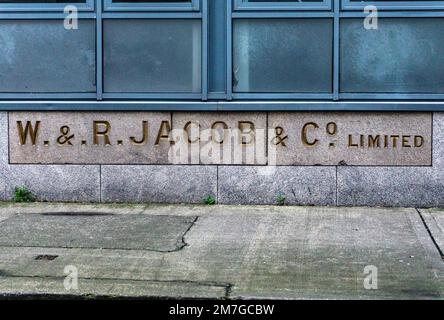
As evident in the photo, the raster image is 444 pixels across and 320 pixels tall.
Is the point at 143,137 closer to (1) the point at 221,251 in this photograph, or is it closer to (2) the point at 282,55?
(2) the point at 282,55

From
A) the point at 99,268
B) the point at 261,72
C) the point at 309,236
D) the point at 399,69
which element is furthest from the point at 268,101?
the point at 99,268

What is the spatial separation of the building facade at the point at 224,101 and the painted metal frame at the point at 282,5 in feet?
0.06

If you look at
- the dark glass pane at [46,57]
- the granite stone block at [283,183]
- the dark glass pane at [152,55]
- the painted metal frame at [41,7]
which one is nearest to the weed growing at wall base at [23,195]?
the dark glass pane at [46,57]

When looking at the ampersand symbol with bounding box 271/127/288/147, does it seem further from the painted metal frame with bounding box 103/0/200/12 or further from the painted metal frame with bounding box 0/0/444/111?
the painted metal frame with bounding box 103/0/200/12

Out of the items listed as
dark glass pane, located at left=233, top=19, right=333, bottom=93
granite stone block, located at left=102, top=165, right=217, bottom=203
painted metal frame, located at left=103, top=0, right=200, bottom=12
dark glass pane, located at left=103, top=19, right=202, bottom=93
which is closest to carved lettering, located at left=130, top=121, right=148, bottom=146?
granite stone block, located at left=102, top=165, right=217, bottom=203

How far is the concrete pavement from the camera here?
6277 mm

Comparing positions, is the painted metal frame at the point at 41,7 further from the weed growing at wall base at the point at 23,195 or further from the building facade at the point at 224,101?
the weed growing at wall base at the point at 23,195

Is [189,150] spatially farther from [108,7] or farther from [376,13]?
[376,13]

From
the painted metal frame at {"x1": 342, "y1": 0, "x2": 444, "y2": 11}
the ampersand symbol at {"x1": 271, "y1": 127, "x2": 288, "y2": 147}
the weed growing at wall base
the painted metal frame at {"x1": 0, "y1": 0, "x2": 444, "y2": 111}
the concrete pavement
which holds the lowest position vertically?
the concrete pavement

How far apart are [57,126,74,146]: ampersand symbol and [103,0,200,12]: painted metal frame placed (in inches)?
65.7

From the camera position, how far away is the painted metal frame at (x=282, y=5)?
9.87 meters

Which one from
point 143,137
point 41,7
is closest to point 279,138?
point 143,137

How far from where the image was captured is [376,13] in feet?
32.2
